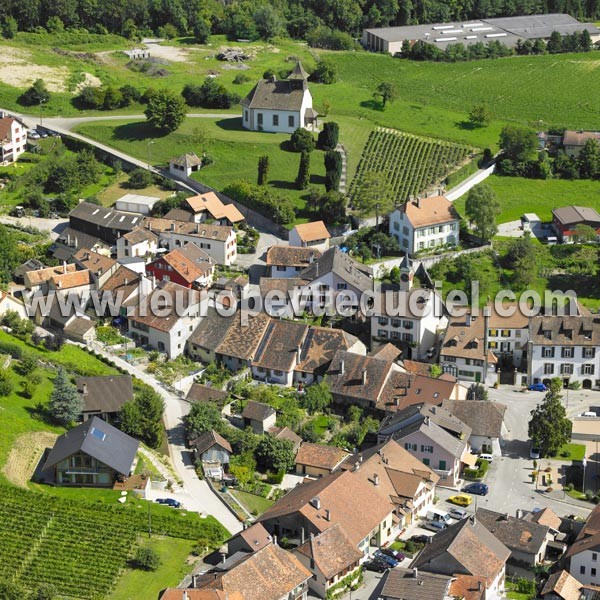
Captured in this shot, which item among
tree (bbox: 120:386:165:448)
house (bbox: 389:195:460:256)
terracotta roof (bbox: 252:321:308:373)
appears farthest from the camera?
house (bbox: 389:195:460:256)

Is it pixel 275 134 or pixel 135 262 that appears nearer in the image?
pixel 135 262

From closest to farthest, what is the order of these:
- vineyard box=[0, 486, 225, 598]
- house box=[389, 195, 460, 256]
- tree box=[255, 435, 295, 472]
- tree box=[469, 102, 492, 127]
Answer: vineyard box=[0, 486, 225, 598] < tree box=[255, 435, 295, 472] < house box=[389, 195, 460, 256] < tree box=[469, 102, 492, 127]

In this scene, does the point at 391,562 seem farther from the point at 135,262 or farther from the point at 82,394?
the point at 135,262

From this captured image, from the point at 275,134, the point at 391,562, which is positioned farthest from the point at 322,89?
the point at 391,562

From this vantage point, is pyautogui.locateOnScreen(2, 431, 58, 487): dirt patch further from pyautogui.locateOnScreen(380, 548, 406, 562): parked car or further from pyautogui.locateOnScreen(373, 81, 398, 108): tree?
pyautogui.locateOnScreen(373, 81, 398, 108): tree

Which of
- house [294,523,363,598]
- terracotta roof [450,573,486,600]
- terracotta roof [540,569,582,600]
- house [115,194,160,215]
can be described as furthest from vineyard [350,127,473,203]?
terracotta roof [450,573,486,600]

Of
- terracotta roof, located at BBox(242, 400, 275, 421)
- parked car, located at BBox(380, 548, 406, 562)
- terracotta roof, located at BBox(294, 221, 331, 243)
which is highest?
terracotta roof, located at BBox(294, 221, 331, 243)

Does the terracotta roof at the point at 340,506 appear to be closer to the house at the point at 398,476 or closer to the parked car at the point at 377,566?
the house at the point at 398,476
